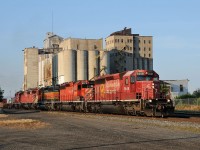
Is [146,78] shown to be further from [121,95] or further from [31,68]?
[31,68]

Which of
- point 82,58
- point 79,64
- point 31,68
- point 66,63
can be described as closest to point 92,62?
point 82,58

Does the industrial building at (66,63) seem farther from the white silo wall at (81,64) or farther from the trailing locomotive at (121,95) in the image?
the trailing locomotive at (121,95)

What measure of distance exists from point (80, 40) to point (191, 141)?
127505 millimetres

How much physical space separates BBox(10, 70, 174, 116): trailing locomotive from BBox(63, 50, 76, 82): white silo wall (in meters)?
60.0

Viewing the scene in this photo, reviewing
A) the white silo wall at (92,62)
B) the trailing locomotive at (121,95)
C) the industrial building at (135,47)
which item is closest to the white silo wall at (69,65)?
the white silo wall at (92,62)

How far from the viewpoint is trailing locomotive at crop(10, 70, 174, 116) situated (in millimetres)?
28406

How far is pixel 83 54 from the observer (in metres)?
114

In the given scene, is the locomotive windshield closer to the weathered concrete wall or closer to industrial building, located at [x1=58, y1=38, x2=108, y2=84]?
industrial building, located at [x1=58, y1=38, x2=108, y2=84]

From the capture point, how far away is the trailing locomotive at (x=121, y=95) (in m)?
28.4

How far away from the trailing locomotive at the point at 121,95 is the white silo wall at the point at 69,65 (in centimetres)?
6003

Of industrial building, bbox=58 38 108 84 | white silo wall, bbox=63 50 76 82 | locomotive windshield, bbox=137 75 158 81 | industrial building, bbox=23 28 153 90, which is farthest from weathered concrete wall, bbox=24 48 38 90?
locomotive windshield, bbox=137 75 158 81

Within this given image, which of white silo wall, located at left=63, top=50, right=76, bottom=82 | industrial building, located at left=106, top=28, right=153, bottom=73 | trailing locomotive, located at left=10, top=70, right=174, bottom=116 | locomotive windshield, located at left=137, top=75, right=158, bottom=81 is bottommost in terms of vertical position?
trailing locomotive, located at left=10, top=70, right=174, bottom=116

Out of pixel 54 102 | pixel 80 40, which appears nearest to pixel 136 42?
pixel 80 40

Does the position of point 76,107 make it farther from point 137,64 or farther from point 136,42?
point 136,42
